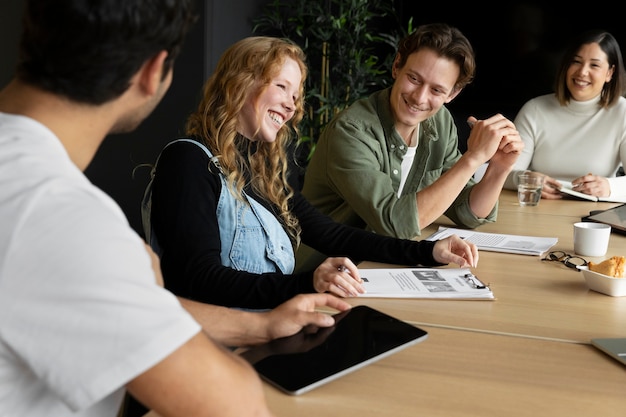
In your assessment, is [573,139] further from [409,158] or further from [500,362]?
[500,362]

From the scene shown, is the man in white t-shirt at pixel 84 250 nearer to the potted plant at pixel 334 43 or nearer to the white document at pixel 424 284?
the white document at pixel 424 284

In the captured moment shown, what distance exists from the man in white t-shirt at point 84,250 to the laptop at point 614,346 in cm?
68

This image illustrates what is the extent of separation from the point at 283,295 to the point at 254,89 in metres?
0.52

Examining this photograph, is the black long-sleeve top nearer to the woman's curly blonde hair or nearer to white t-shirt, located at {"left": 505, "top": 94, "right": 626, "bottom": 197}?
the woman's curly blonde hair

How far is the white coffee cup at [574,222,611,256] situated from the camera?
1872 mm

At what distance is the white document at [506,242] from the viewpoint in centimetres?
193

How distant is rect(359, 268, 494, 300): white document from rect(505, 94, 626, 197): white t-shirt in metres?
1.59

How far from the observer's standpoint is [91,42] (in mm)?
746

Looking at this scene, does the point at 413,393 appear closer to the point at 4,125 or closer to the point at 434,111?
the point at 4,125

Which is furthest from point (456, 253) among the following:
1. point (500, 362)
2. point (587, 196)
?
point (587, 196)

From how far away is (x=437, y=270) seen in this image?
1.71 meters

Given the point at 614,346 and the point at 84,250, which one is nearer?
the point at 84,250

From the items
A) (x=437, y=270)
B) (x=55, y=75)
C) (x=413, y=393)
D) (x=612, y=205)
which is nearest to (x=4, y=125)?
(x=55, y=75)

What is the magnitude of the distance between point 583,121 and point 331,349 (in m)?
2.45
